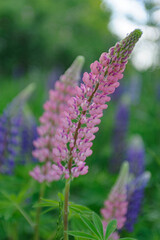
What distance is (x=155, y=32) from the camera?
12.6ft

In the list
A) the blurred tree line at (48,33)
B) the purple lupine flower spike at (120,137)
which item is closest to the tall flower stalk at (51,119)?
the purple lupine flower spike at (120,137)

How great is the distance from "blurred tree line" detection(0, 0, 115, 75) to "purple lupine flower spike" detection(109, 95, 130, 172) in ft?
31.0

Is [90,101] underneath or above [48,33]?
underneath

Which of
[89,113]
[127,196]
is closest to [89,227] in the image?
[89,113]

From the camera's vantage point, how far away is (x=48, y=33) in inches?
546

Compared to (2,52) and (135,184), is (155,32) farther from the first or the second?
(2,52)

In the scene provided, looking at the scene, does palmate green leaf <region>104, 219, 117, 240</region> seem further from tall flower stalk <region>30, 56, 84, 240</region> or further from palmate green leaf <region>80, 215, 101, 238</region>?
tall flower stalk <region>30, 56, 84, 240</region>

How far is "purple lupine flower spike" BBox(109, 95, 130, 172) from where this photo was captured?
3.94 metres

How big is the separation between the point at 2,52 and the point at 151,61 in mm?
11109

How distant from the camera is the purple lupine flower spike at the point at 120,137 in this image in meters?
3.94

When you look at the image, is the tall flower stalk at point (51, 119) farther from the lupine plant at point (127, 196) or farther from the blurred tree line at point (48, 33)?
the blurred tree line at point (48, 33)

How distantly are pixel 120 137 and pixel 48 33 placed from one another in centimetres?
1050

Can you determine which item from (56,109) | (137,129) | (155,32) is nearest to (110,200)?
(56,109)

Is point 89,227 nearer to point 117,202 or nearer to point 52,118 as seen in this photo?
point 117,202
